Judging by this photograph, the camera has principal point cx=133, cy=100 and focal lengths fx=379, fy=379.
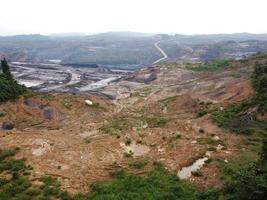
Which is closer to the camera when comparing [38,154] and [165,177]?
[165,177]

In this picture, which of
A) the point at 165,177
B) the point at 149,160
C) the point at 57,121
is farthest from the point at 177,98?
the point at 165,177

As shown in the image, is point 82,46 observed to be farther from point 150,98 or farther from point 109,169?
point 109,169

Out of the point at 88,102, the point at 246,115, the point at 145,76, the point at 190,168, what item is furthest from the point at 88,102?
the point at 145,76

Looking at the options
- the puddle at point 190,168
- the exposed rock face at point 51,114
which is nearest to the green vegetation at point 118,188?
the puddle at point 190,168

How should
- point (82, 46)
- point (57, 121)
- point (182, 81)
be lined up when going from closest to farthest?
point (57, 121) → point (182, 81) → point (82, 46)

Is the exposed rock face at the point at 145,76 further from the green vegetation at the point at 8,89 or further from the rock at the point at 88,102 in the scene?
the green vegetation at the point at 8,89

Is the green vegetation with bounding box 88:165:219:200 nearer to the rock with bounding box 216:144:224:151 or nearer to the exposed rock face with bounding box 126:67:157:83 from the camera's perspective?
the rock with bounding box 216:144:224:151
